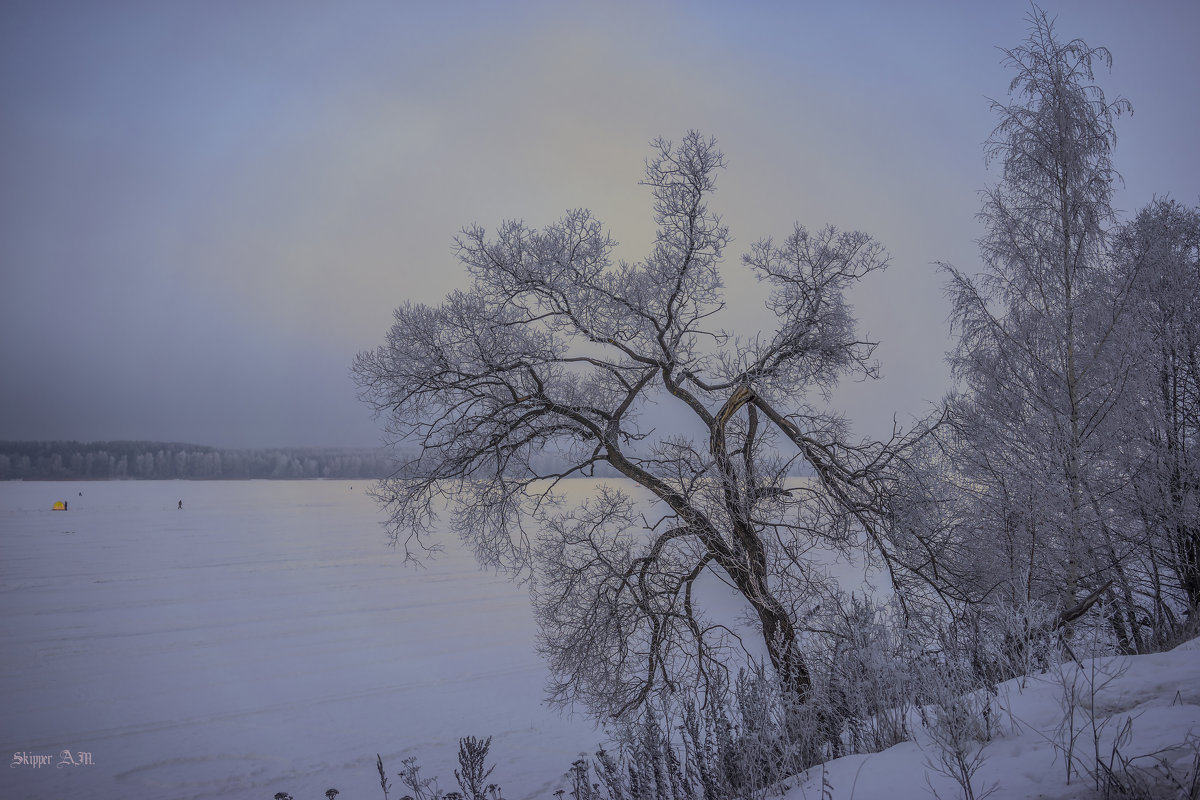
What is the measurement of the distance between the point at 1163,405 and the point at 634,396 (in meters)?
8.38

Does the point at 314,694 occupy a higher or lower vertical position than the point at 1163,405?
lower

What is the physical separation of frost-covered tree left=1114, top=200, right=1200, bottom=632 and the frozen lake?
877cm

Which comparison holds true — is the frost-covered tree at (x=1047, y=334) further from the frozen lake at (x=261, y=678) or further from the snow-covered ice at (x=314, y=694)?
the frozen lake at (x=261, y=678)

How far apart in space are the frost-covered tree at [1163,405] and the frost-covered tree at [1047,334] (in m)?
0.48

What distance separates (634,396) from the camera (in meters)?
7.97

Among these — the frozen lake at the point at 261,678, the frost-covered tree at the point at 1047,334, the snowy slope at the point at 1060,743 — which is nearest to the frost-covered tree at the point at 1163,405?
the frost-covered tree at the point at 1047,334

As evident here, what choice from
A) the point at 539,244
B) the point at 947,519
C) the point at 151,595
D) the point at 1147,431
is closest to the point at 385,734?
the point at 539,244

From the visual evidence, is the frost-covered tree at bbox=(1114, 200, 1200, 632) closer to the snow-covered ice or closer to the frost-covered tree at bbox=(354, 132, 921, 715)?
the frost-covered tree at bbox=(354, 132, 921, 715)

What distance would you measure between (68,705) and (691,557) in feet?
37.8

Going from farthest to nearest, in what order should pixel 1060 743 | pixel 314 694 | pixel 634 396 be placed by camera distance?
pixel 314 694, pixel 634 396, pixel 1060 743

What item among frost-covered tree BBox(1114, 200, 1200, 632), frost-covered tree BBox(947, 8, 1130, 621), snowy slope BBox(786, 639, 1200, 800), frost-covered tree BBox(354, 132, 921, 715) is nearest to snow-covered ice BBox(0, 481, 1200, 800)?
snowy slope BBox(786, 639, 1200, 800)

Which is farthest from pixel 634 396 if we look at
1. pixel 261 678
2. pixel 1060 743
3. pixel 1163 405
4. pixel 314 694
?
pixel 261 678

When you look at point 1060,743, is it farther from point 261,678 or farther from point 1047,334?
point 261,678

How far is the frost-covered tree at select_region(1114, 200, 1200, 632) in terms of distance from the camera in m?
8.44
